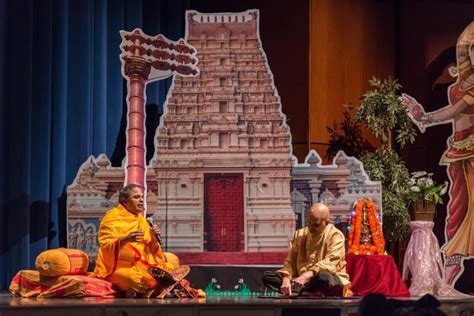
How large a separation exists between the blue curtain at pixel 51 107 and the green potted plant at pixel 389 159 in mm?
2119

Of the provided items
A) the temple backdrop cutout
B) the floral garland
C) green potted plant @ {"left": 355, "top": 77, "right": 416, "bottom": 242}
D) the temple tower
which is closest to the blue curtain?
the temple backdrop cutout

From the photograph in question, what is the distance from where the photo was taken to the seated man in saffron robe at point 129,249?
263 inches

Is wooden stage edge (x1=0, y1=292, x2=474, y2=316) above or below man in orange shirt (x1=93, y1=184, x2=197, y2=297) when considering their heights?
below

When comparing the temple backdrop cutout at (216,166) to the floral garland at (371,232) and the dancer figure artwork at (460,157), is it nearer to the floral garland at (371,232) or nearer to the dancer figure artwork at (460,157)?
the floral garland at (371,232)

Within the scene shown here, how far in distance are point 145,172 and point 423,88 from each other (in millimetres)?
3324

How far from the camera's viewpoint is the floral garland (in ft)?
24.0

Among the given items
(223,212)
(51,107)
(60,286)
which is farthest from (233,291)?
(51,107)

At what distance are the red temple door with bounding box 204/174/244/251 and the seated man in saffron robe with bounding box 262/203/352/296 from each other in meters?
0.75

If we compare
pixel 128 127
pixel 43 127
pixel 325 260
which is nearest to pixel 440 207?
pixel 325 260

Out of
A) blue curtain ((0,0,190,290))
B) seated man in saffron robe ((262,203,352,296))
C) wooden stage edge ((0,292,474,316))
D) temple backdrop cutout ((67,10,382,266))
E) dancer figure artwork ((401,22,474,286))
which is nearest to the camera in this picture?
wooden stage edge ((0,292,474,316))

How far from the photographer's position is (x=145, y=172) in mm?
7672

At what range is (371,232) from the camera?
291 inches

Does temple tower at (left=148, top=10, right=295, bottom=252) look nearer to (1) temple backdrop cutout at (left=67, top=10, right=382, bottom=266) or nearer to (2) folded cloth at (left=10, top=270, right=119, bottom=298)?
(1) temple backdrop cutout at (left=67, top=10, right=382, bottom=266)

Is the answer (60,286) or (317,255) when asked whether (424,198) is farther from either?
(60,286)
